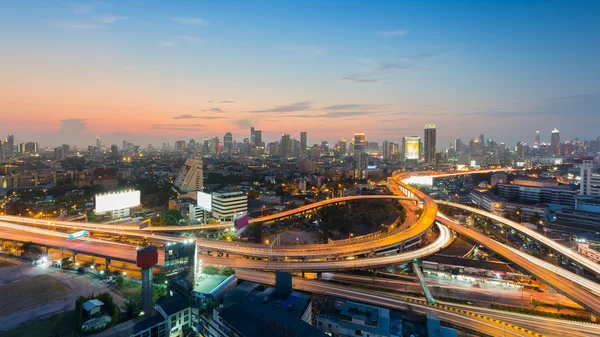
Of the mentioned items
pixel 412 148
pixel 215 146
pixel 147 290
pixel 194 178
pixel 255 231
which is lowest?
pixel 255 231

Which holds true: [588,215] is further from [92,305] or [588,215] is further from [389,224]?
[92,305]

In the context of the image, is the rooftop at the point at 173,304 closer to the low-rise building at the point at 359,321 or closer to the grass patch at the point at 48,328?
the grass patch at the point at 48,328

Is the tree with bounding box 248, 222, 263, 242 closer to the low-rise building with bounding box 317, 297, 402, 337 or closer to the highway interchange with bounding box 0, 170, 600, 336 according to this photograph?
the highway interchange with bounding box 0, 170, 600, 336

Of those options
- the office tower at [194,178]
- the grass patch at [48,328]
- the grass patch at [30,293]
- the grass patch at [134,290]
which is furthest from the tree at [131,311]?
the office tower at [194,178]

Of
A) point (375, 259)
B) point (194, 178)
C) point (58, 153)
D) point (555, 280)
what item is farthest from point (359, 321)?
point (58, 153)

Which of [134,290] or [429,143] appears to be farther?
[429,143]

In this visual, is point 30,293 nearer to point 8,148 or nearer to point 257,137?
point 8,148
